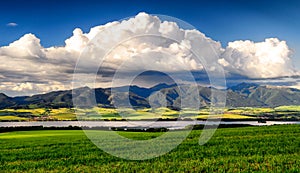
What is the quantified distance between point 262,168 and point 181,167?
4.62m

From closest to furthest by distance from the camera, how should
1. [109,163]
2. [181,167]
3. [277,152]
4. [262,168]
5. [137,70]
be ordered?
[262,168], [181,167], [137,70], [109,163], [277,152]

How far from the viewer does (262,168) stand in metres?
18.3

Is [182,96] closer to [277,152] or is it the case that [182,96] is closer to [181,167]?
[181,167]

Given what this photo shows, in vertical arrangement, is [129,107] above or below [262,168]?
above

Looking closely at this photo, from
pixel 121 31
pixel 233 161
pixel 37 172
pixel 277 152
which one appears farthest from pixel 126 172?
pixel 277 152

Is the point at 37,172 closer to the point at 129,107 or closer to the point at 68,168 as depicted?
the point at 68,168

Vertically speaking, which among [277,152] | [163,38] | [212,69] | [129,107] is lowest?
[277,152]

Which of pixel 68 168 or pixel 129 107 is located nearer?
pixel 129 107

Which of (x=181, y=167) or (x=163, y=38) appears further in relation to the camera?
(x=163, y=38)

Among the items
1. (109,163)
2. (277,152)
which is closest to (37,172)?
(109,163)

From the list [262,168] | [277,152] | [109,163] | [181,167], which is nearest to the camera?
[262,168]

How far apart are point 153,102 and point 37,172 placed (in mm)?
9665

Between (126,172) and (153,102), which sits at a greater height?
(153,102)

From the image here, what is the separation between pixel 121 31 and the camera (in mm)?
20844
